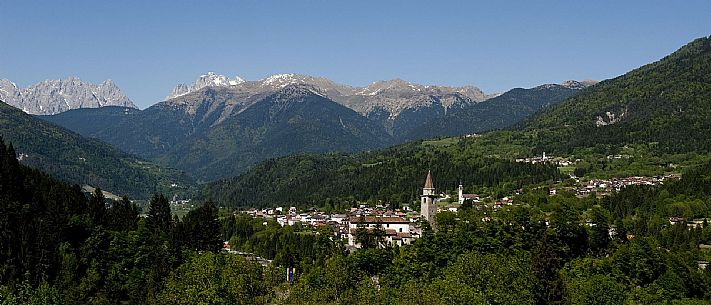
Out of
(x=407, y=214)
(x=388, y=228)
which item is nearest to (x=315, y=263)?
(x=388, y=228)

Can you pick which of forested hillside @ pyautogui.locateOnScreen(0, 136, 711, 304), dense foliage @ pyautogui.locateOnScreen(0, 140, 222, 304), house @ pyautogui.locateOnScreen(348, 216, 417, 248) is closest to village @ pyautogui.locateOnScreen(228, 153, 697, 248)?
house @ pyautogui.locateOnScreen(348, 216, 417, 248)

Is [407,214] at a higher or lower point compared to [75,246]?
lower

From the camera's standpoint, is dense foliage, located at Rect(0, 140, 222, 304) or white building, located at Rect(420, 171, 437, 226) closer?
dense foliage, located at Rect(0, 140, 222, 304)

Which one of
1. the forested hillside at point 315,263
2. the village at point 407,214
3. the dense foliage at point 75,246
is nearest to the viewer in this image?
the forested hillside at point 315,263

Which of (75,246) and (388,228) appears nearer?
(75,246)

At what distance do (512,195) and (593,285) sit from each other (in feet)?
380

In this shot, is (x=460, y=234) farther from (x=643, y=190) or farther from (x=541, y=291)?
(x=643, y=190)

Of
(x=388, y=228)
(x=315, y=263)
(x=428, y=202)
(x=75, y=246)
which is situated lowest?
(x=315, y=263)

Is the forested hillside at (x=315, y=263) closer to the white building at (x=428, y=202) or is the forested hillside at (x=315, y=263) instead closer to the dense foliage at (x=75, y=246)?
the dense foliage at (x=75, y=246)

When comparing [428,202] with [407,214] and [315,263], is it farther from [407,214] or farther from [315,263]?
[315,263]

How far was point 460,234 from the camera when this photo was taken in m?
96.8

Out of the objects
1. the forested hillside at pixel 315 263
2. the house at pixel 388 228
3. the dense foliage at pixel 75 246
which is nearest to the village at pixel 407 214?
the house at pixel 388 228

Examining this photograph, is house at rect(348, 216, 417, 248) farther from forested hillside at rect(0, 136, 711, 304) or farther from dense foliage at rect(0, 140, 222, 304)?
dense foliage at rect(0, 140, 222, 304)

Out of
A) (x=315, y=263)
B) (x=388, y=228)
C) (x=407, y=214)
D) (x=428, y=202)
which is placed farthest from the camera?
(x=407, y=214)
